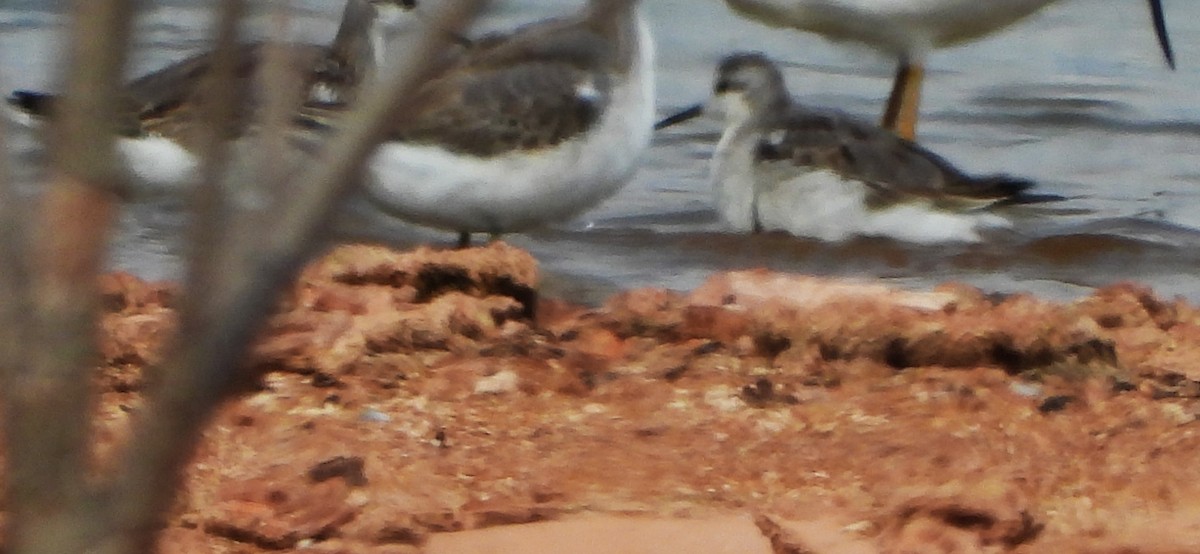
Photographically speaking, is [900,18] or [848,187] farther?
[900,18]

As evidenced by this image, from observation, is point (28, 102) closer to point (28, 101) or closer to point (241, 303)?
point (28, 101)

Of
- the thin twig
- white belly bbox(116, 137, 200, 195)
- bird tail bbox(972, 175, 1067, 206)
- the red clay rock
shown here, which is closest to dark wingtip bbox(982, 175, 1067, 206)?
bird tail bbox(972, 175, 1067, 206)

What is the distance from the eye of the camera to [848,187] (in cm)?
736

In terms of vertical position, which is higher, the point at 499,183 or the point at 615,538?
the point at 615,538

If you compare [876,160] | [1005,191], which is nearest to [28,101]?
[876,160]

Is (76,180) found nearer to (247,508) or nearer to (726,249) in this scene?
(247,508)

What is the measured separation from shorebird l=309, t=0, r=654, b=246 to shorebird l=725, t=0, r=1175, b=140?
186cm

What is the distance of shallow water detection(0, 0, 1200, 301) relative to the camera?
698cm

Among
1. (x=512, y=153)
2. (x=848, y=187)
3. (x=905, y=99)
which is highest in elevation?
(x=512, y=153)

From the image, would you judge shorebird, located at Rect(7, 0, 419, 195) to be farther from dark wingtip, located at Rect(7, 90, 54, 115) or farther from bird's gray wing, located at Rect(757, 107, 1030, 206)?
bird's gray wing, located at Rect(757, 107, 1030, 206)

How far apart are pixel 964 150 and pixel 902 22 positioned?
1.13 metres

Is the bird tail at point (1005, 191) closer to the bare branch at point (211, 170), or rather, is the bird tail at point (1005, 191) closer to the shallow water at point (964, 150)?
the shallow water at point (964, 150)

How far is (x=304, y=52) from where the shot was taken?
1657mm

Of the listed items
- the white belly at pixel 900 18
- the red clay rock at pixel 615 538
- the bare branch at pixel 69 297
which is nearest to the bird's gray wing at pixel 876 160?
the white belly at pixel 900 18
